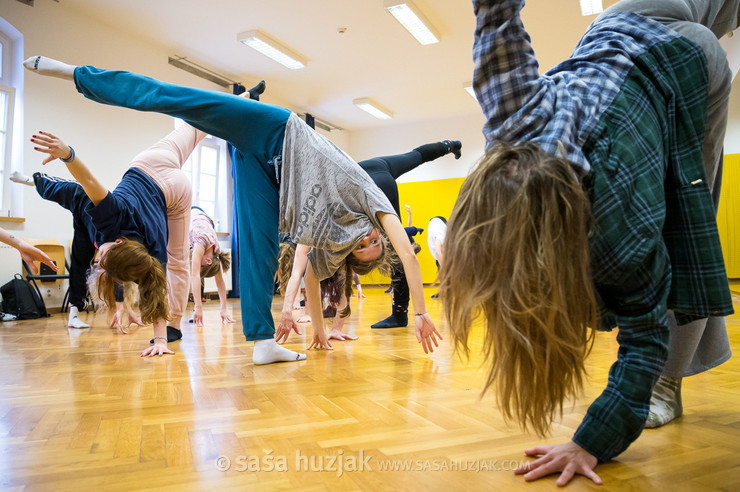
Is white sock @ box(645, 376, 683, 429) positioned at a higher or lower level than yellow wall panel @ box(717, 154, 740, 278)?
lower

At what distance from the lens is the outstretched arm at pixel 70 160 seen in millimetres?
2474

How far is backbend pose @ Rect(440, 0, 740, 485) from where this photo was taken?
2.62ft

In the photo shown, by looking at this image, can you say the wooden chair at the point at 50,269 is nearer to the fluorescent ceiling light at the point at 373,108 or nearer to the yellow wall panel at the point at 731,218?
the fluorescent ceiling light at the point at 373,108

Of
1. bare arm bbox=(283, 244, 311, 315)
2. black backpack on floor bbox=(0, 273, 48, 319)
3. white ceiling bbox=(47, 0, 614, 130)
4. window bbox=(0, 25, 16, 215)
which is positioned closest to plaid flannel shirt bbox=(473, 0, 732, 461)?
bare arm bbox=(283, 244, 311, 315)

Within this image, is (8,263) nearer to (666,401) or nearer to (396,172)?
(396,172)

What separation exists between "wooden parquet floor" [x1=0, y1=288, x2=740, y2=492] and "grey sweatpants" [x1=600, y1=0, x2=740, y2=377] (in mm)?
171

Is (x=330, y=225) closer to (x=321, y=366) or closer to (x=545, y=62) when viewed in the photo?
(x=321, y=366)

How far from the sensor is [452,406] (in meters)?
1.48

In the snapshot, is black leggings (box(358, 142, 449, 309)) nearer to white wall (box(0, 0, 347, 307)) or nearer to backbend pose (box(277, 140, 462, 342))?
backbend pose (box(277, 140, 462, 342))

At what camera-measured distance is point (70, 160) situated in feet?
8.49

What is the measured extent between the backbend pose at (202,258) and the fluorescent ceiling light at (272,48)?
9.75 ft

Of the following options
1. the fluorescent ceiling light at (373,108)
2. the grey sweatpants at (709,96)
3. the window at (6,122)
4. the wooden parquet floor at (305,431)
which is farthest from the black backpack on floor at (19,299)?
the fluorescent ceiling light at (373,108)

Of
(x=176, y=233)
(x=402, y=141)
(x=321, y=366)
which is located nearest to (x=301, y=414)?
(x=321, y=366)

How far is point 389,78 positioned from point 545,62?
2.70 metres
